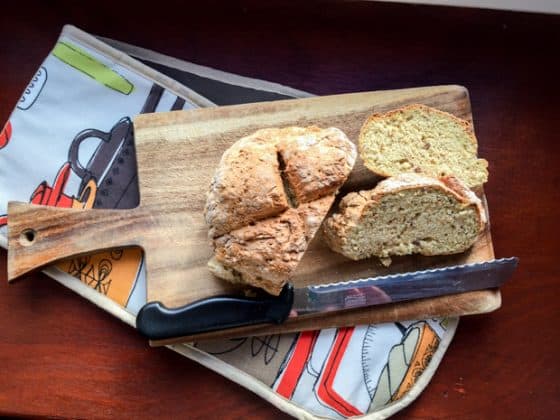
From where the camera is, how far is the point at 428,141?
1.58 meters

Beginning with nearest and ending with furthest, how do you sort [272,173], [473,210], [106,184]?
[272,173]
[473,210]
[106,184]

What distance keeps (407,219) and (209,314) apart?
1.86ft

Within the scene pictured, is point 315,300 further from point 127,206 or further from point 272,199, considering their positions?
point 127,206

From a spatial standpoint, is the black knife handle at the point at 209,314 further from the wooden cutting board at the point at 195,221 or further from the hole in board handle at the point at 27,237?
the hole in board handle at the point at 27,237

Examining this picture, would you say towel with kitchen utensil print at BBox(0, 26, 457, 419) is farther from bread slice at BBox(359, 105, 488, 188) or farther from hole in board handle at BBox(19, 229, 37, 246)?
bread slice at BBox(359, 105, 488, 188)

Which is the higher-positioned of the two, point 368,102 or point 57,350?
point 368,102

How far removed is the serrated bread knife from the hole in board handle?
1.17 ft

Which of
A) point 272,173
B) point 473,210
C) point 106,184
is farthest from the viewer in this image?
point 106,184

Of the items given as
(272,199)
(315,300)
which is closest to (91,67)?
(272,199)

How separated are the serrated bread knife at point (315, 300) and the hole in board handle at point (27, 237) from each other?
355mm

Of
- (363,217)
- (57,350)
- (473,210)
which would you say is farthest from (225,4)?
(57,350)

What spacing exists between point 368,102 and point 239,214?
1.70 feet

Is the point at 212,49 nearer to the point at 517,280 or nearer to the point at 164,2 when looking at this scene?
the point at 164,2

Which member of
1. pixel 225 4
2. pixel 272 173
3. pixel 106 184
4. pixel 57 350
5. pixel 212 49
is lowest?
pixel 57 350
